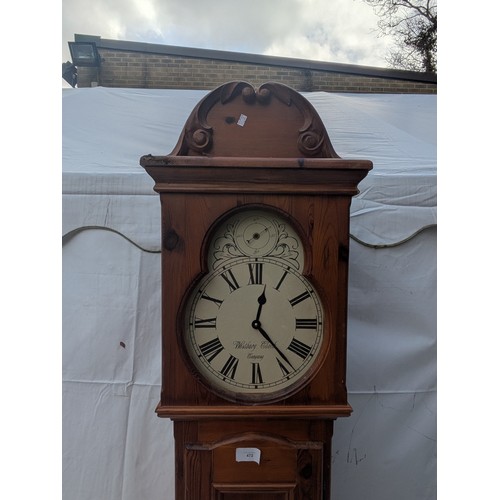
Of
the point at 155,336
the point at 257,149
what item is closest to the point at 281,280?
the point at 257,149

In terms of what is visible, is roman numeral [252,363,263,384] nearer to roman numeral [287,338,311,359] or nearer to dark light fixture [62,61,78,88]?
roman numeral [287,338,311,359]

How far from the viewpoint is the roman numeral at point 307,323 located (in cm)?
125

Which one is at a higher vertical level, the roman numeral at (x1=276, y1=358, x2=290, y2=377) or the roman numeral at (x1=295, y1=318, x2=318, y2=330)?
the roman numeral at (x1=295, y1=318, x2=318, y2=330)

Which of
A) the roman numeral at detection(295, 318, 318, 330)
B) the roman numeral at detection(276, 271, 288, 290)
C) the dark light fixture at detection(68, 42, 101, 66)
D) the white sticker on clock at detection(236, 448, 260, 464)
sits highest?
the dark light fixture at detection(68, 42, 101, 66)

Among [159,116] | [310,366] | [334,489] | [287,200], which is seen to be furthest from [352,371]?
[159,116]

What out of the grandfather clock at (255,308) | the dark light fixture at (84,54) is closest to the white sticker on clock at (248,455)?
the grandfather clock at (255,308)

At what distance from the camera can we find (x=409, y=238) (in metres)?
1.92

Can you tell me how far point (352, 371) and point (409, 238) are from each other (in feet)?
2.15

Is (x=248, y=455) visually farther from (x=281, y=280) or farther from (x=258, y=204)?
(x=258, y=204)

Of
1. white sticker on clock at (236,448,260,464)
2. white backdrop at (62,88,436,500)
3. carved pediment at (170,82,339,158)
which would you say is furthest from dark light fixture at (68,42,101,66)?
white sticker on clock at (236,448,260,464)

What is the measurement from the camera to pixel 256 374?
1.25 metres

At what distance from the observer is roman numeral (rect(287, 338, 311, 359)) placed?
4.10 ft

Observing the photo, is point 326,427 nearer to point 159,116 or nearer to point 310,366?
point 310,366

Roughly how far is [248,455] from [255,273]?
53 cm
